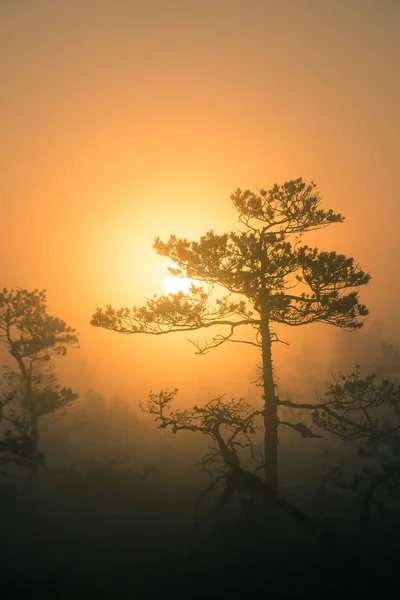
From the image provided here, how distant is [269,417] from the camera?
60.7ft

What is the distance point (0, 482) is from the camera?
28.2 m

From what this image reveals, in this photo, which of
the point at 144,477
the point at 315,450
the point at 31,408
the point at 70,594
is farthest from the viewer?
the point at 315,450

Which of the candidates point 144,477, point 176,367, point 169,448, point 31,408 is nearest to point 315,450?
point 169,448

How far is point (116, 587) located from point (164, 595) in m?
1.35

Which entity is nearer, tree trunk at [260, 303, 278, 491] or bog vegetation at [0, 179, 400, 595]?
bog vegetation at [0, 179, 400, 595]

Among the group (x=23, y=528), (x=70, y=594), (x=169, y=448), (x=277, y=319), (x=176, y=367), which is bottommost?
(x=70, y=594)

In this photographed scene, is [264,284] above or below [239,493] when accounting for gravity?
above

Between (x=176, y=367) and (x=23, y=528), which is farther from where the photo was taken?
(x=176, y=367)

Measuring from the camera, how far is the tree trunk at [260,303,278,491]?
18141 mm

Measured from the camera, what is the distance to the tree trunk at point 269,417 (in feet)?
59.5

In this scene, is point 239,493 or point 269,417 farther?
point 269,417

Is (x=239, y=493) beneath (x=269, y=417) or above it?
beneath

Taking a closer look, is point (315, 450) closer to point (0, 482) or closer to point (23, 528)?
point (0, 482)

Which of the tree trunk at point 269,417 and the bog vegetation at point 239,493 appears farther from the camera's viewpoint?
the tree trunk at point 269,417
